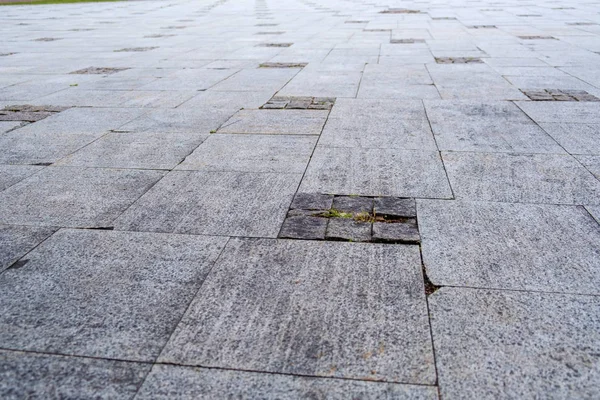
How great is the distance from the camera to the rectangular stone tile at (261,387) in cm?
200

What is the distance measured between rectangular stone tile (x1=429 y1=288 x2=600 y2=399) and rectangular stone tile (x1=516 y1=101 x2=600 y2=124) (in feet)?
12.1

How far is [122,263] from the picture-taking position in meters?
2.98

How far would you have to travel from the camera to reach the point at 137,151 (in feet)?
16.2

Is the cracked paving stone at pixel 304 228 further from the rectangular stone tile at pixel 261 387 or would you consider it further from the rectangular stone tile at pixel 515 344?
the rectangular stone tile at pixel 261 387

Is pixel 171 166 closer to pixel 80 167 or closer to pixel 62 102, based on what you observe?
pixel 80 167

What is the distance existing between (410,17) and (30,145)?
15856 mm

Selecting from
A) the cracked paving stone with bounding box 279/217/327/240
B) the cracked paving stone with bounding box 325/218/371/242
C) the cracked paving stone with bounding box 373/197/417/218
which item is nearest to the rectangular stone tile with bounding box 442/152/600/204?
the cracked paving stone with bounding box 373/197/417/218

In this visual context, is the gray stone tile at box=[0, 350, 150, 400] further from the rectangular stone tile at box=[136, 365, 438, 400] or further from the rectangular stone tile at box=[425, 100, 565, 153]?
the rectangular stone tile at box=[425, 100, 565, 153]

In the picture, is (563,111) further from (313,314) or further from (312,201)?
(313,314)

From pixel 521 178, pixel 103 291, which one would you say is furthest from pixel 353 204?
pixel 103 291

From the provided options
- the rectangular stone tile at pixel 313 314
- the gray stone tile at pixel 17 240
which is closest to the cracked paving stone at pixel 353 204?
the rectangular stone tile at pixel 313 314

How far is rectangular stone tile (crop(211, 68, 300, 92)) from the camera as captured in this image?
7.61 metres

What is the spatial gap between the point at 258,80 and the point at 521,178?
5118 millimetres

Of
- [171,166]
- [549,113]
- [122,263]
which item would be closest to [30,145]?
[171,166]
